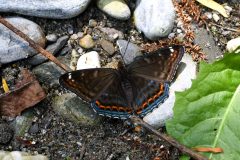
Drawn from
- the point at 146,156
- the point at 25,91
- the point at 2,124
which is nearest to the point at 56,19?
the point at 25,91

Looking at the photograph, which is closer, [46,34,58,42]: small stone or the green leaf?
the green leaf

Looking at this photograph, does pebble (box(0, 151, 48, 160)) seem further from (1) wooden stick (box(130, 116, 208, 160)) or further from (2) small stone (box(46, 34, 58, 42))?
(2) small stone (box(46, 34, 58, 42))

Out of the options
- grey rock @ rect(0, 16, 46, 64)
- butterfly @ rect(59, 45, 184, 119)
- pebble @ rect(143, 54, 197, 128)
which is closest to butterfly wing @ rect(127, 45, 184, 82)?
butterfly @ rect(59, 45, 184, 119)

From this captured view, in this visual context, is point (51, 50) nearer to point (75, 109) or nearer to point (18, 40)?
point (18, 40)

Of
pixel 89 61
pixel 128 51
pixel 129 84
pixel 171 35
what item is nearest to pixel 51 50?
pixel 89 61

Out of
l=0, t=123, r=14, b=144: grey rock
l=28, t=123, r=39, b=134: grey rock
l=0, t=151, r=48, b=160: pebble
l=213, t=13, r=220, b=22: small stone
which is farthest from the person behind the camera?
l=213, t=13, r=220, b=22: small stone
